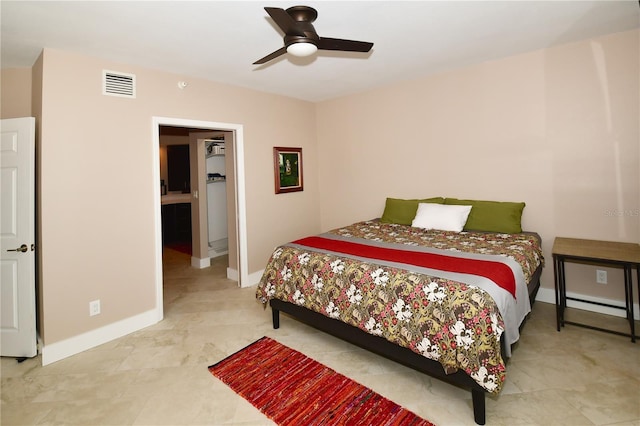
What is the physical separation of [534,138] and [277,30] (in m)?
2.71

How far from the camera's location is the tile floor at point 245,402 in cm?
191

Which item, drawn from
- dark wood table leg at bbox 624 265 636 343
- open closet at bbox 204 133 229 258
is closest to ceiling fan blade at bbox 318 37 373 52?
dark wood table leg at bbox 624 265 636 343

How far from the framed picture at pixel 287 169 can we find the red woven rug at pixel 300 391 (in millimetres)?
2480

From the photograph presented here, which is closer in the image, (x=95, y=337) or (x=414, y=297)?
(x=414, y=297)

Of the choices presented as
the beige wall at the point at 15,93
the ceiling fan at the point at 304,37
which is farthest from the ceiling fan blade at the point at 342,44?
the beige wall at the point at 15,93

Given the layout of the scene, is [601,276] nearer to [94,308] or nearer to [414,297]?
[414,297]

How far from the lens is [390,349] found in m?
2.14

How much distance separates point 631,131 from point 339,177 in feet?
10.7

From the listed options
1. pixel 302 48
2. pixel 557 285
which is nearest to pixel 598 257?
pixel 557 285

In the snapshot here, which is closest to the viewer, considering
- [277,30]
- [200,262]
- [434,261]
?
[434,261]

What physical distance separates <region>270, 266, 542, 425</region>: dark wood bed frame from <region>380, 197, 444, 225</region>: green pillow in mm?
1379

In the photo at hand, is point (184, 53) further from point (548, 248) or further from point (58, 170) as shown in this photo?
point (548, 248)

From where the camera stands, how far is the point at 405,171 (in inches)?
167

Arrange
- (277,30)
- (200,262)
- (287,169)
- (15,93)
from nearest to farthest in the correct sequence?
(277,30), (15,93), (287,169), (200,262)
